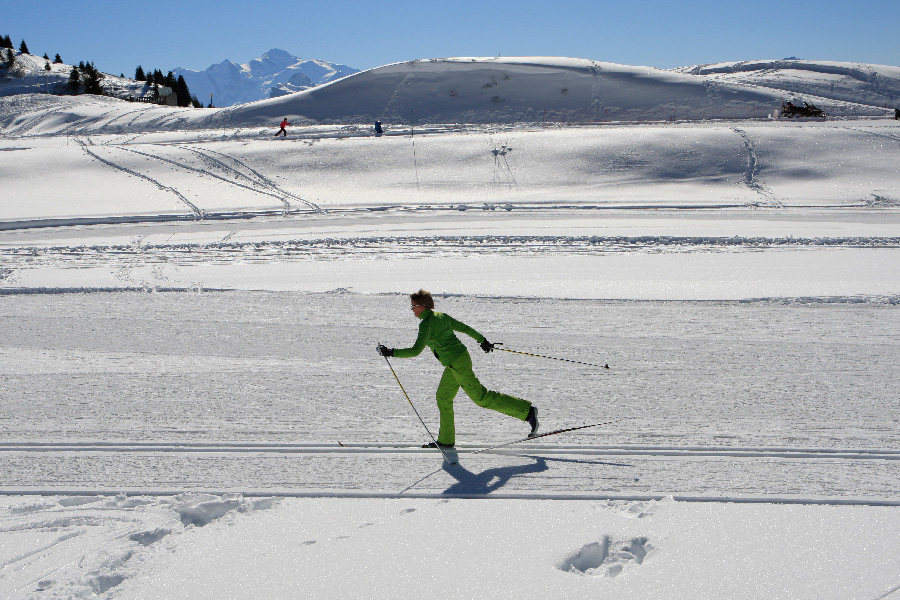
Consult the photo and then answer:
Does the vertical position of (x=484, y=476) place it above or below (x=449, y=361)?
below

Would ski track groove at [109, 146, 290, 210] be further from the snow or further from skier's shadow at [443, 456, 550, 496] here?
skier's shadow at [443, 456, 550, 496]

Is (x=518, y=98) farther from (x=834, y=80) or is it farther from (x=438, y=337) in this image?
(x=438, y=337)

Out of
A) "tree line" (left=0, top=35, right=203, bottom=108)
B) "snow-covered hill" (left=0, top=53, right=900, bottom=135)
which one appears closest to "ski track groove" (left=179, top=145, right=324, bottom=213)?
"snow-covered hill" (left=0, top=53, right=900, bottom=135)

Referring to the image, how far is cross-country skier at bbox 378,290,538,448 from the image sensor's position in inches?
213

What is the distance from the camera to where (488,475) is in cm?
531

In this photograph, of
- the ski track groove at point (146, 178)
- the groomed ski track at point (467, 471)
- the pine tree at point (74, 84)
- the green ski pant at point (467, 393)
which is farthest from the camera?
the pine tree at point (74, 84)

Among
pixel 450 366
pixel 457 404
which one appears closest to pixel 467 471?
pixel 450 366

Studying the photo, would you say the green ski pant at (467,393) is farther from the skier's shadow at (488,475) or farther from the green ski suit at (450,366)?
the skier's shadow at (488,475)

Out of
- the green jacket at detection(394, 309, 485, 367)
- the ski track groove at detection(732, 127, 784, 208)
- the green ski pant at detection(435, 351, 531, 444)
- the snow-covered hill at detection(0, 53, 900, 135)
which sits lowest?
the green ski pant at detection(435, 351, 531, 444)

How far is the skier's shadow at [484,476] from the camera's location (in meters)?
5.10

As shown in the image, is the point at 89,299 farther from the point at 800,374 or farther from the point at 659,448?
the point at 800,374

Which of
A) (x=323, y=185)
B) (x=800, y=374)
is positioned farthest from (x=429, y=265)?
(x=323, y=185)

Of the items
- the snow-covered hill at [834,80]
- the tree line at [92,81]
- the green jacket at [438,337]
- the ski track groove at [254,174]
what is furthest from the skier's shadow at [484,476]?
the tree line at [92,81]

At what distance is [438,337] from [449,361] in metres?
0.22
